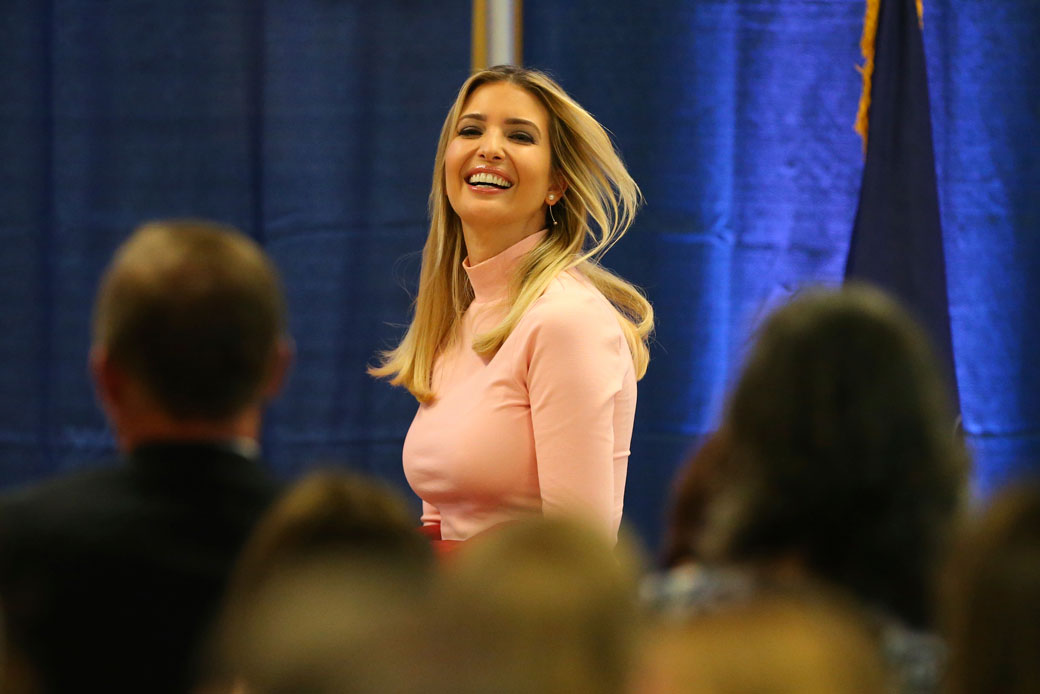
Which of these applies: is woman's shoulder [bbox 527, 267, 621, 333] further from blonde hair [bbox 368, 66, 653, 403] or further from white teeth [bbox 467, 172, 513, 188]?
white teeth [bbox 467, 172, 513, 188]

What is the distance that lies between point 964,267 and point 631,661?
283cm

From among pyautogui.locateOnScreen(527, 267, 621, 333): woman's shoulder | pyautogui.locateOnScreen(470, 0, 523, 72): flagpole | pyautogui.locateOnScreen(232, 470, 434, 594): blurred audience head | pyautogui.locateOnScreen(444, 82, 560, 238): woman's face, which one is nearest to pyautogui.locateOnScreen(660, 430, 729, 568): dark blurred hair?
pyautogui.locateOnScreen(232, 470, 434, 594): blurred audience head

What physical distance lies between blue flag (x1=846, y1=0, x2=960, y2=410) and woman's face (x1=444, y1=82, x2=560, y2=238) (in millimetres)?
1004

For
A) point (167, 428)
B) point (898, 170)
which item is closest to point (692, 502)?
point (167, 428)

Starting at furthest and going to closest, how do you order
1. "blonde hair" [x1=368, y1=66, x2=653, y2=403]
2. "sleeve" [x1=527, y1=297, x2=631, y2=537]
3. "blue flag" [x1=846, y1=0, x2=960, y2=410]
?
"blue flag" [x1=846, y1=0, x2=960, y2=410] → "blonde hair" [x1=368, y1=66, x2=653, y2=403] → "sleeve" [x1=527, y1=297, x2=631, y2=537]

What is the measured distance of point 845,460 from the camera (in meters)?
0.87

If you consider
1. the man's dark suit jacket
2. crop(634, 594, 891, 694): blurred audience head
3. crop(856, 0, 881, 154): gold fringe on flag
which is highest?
crop(856, 0, 881, 154): gold fringe on flag

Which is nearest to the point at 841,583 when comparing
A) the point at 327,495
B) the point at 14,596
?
the point at 327,495

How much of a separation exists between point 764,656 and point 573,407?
1332 mm

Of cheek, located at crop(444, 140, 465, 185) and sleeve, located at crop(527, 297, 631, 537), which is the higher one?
cheek, located at crop(444, 140, 465, 185)

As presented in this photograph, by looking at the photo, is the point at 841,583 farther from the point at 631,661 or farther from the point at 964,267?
the point at 964,267

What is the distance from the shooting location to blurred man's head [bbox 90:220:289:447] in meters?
1.06

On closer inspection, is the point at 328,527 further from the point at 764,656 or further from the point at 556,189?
the point at 556,189

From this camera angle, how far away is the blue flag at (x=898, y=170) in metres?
2.93
